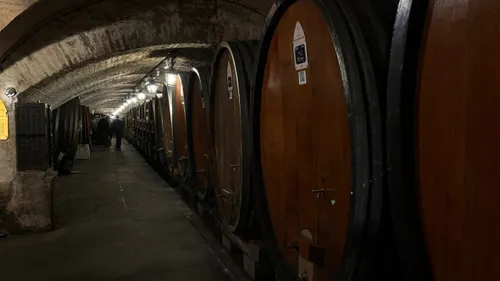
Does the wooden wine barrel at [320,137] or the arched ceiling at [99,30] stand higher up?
the arched ceiling at [99,30]

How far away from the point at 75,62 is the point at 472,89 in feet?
16.4

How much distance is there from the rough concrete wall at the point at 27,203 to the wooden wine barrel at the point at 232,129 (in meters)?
2.81

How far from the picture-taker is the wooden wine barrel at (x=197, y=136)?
4.66 metres

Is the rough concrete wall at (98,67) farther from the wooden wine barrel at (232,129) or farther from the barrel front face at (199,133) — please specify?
the wooden wine barrel at (232,129)

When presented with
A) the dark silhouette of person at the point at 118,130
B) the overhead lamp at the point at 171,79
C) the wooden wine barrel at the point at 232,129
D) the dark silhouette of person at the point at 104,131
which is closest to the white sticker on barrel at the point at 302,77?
the wooden wine barrel at the point at 232,129

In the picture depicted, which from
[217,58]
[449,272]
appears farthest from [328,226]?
[217,58]

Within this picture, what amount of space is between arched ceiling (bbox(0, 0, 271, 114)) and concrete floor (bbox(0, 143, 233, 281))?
1.86 m

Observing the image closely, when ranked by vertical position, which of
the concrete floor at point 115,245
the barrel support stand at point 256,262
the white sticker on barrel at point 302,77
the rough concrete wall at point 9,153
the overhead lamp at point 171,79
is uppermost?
the overhead lamp at point 171,79

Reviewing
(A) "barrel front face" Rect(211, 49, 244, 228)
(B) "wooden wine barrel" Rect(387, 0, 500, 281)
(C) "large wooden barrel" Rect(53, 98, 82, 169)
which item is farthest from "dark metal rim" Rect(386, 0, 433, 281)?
Result: (C) "large wooden barrel" Rect(53, 98, 82, 169)

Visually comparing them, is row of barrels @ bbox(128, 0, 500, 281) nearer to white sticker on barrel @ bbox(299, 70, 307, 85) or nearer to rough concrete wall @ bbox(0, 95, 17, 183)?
white sticker on barrel @ bbox(299, 70, 307, 85)

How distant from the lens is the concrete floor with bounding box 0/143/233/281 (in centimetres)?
375

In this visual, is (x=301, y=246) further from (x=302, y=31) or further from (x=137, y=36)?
(x=137, y=36)

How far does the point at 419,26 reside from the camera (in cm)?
115

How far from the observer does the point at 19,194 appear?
200 inches
